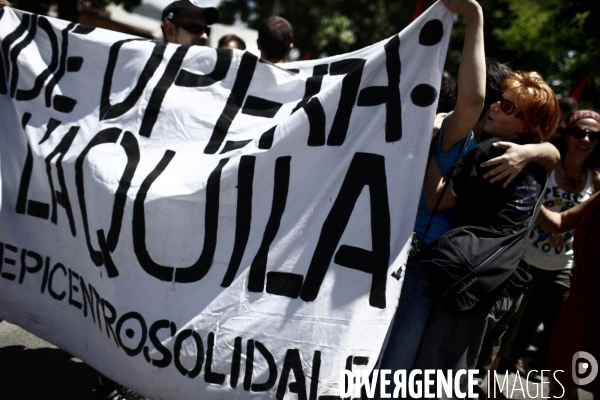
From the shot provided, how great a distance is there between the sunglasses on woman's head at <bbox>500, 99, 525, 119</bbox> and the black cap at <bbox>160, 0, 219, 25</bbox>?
2.03 meters

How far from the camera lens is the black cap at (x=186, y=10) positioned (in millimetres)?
3543

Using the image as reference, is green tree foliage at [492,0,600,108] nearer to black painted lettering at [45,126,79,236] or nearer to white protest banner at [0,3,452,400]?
white protest banner at [0,3,452,400]

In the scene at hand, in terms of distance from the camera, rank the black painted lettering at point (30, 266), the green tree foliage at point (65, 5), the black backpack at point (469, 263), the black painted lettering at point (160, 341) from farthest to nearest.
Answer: the green tree foliage at point (65, 5) → the black painted lettering at point (30, 266) → the black painted lettering at point (160, 341) → the black backpack at point (469, 263)

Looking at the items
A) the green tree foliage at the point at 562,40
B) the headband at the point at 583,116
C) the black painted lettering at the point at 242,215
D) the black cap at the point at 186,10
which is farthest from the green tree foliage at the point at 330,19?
the black painted lettering at the point at 242,215

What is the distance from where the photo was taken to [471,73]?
2.14 metres

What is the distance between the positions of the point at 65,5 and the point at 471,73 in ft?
39.8

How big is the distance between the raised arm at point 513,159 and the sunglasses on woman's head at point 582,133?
1498 mm

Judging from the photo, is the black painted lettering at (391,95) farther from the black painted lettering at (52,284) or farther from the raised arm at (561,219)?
the black painted lettering at (52,284)

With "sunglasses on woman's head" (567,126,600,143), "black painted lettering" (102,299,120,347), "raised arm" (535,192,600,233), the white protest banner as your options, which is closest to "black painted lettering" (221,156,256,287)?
the white protest banner

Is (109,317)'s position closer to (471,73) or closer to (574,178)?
(471,73)

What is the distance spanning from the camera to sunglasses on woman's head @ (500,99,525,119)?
7.55 feet

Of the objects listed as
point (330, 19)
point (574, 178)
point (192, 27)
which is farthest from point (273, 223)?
point (330, 19)

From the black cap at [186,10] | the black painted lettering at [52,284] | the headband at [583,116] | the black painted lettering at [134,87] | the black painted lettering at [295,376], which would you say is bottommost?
the black painted lettering at [52,284]

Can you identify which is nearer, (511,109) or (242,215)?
(511,109)
